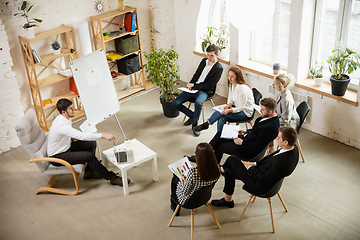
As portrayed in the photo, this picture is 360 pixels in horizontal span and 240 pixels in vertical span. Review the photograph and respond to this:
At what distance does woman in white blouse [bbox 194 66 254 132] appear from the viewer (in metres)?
5.59

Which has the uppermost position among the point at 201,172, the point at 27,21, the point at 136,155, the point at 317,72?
the point at 27,21

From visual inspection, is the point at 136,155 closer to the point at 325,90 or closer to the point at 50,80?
the point at 50,80

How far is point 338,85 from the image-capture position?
552cm

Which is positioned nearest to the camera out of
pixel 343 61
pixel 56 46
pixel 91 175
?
pixel 91 175

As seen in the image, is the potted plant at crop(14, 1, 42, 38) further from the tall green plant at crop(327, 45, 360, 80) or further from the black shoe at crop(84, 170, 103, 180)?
the tall green plant at crop(327, 45, 360, 80)

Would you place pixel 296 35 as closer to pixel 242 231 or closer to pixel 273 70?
pixel 273 70

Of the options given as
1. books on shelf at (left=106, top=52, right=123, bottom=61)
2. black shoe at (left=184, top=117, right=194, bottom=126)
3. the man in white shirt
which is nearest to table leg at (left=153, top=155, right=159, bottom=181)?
the man in white shirt

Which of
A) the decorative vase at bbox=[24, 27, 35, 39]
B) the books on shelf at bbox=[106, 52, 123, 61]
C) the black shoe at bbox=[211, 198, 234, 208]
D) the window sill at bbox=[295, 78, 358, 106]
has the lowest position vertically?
the black shoe at bbox=[211, 198, 234, 208]

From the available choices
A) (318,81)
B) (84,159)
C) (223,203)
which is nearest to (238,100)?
(318,81)

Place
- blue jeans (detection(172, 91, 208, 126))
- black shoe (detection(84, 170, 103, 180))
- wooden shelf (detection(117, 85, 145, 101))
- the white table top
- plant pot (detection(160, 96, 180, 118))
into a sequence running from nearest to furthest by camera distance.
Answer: the white table top < black shoe (detection(84, 170, 103, 180)) < blue jeans (detection(172, 91, 208, 126)) < plant pot (detection(160, 96, 180, 118)) < wooden shelf (detection(117, 85, 145, 101))

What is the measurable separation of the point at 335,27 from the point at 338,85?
90 centimetres

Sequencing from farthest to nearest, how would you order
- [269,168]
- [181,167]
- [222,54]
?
[222,54] < [181,167] < [269,168]

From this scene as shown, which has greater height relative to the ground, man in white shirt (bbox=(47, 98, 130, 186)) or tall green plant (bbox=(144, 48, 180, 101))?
tall green plant (bbox=(144, 48, 180, 101))

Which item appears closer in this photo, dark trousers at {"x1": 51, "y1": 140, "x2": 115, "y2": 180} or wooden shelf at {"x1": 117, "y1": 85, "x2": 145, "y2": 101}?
dark trousers at {"x1": 51, "y1": 140, "x2": 115, "y2": 180}
